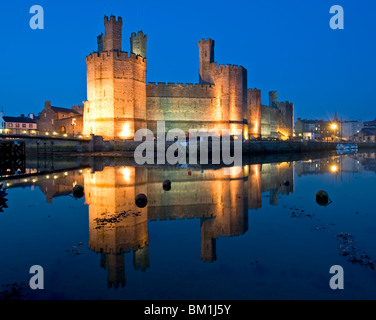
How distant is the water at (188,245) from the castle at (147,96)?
70.7 ft

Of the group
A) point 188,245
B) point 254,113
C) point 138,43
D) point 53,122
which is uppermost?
point 138,43

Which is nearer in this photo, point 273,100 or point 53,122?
point 53,122

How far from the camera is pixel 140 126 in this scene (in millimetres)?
33719

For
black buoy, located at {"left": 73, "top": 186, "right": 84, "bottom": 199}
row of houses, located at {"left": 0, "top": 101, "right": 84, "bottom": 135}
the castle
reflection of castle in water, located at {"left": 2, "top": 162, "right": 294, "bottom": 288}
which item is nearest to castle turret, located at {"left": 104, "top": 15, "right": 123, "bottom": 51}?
the castle

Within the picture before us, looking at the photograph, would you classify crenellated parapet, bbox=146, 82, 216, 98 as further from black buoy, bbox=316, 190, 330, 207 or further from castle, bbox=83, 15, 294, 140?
black buoy, bbox=316, 190, 330, 207

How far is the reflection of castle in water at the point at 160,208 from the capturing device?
5715 mm

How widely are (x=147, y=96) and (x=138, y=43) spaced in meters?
5.73

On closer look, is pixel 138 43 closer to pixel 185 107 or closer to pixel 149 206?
pixel 185 107

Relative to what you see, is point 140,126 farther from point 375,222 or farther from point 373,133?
point 373,133

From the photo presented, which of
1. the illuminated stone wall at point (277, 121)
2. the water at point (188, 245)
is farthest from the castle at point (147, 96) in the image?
the water at point (188, 245)

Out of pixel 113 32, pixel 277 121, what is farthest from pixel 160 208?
pixel 277 121

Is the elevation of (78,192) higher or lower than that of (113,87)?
lower


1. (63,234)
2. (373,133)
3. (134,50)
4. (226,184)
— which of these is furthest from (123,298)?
(373,133)

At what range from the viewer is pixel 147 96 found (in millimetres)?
36219
